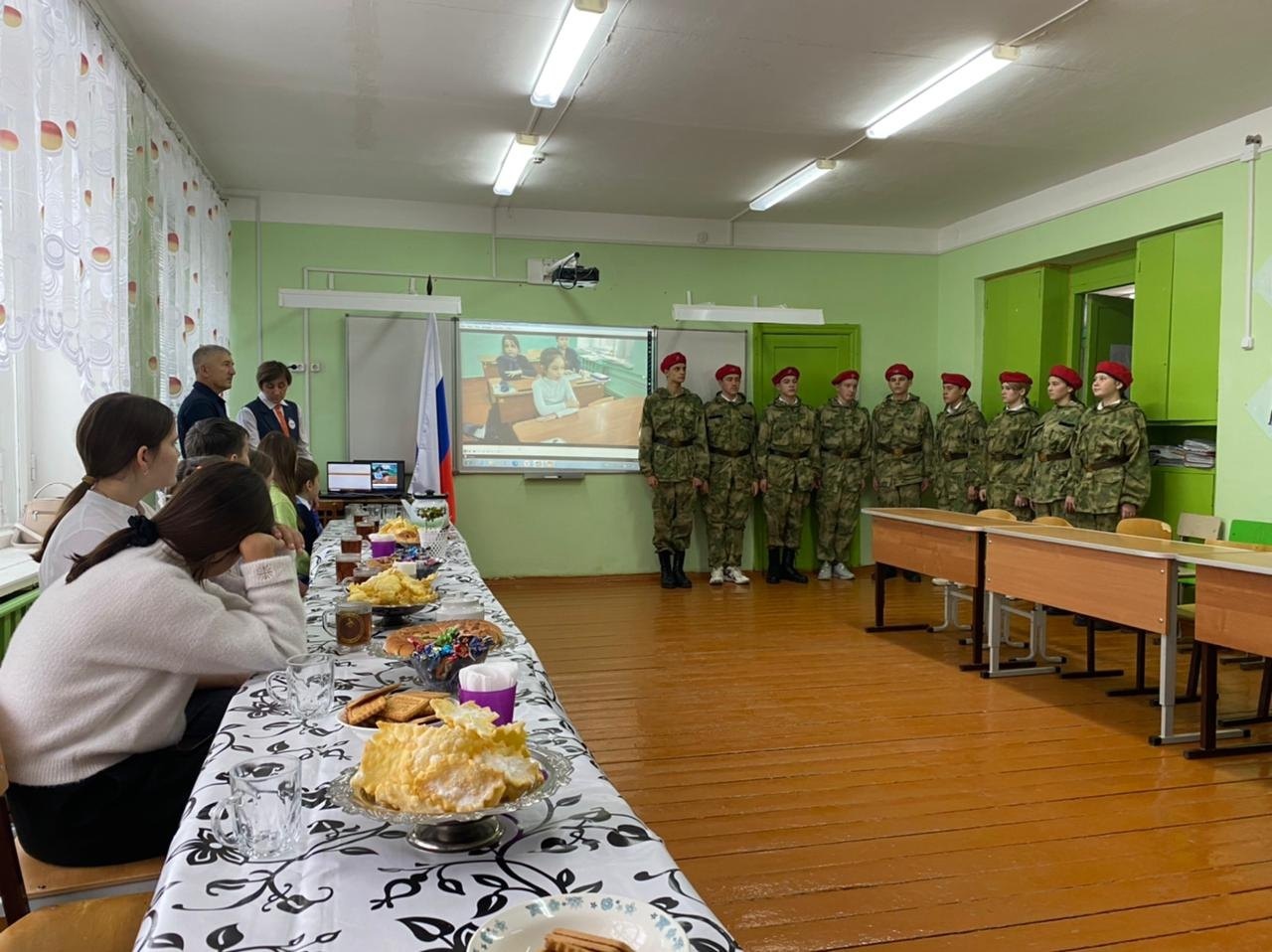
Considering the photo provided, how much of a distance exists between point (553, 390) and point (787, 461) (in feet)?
7.04

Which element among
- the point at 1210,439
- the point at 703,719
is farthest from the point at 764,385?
the point at 703,719

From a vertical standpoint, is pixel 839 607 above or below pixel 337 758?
below

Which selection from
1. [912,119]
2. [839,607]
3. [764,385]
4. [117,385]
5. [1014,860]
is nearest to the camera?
[1014,860]

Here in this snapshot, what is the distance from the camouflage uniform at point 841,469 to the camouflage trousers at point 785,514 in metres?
0.24

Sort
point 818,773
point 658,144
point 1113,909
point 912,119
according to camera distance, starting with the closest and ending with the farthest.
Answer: point 1113,909 → point 818,773 → point 912,119 → point 658,144

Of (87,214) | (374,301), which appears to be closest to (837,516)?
(374,301)

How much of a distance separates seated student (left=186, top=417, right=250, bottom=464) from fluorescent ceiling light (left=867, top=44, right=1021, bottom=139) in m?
3.85

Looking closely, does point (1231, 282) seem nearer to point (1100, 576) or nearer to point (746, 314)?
point (1100, 576)

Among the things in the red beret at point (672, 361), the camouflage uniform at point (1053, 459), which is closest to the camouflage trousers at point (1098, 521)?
the camouflage uniform at point (1053, 459)

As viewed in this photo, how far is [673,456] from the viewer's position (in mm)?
7461

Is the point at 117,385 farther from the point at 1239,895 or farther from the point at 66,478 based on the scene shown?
the point at 1239,895

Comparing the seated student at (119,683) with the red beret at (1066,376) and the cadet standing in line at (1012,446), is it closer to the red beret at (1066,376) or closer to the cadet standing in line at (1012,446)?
the red beret at (1066,376)

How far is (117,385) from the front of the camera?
3.75 metres

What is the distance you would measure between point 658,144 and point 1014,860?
4.67 metres
